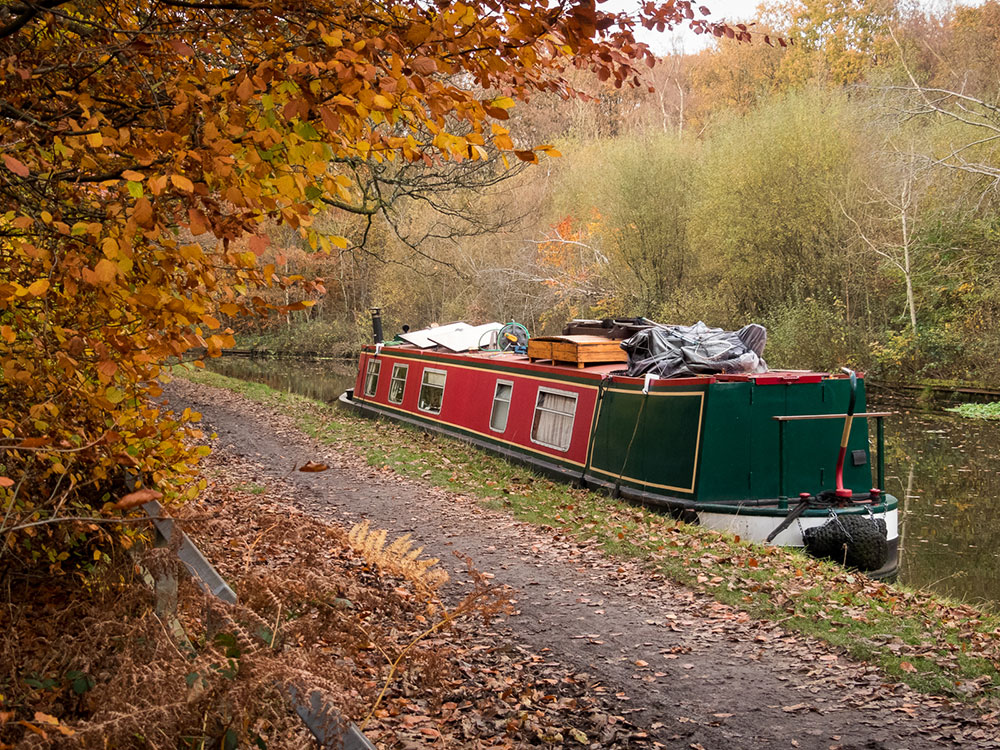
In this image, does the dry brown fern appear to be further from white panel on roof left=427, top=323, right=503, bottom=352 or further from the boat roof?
white panel on roof left=427, top=323, right=503, bottom=352

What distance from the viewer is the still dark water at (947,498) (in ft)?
28.2

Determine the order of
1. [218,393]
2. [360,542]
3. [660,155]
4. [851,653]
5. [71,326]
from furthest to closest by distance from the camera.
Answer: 1. [660,155]
2. [218,393]
3. [360,542]
4. [851,653]
5. [71,326]

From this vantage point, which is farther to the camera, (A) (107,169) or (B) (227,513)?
(B) (227,513)

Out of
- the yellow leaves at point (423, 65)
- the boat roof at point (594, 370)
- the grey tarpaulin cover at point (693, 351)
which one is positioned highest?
the yellow leaves at point (423, 65)

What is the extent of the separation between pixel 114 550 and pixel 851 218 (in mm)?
20358

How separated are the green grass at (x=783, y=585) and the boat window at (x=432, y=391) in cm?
317

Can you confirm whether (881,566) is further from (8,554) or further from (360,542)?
(8,554)

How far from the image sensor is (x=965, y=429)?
15.8 metres

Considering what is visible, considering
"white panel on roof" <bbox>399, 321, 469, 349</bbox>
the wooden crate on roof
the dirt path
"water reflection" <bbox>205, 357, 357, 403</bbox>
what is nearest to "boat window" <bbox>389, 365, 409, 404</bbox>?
"white panel on roof" <bbox>399, 321, 469, 349</bbox>

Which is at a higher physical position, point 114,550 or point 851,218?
point 851,218

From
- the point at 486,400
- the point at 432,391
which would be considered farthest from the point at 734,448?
the point at 432,391

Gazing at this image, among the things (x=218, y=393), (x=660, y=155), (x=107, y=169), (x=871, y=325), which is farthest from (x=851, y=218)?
(x=107, y=169)

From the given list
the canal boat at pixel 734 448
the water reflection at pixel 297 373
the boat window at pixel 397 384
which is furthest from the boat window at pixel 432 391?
the water reflection at pixel 297 373

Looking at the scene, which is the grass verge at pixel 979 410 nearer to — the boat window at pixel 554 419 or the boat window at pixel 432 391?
the boat window at pixel 554 419
